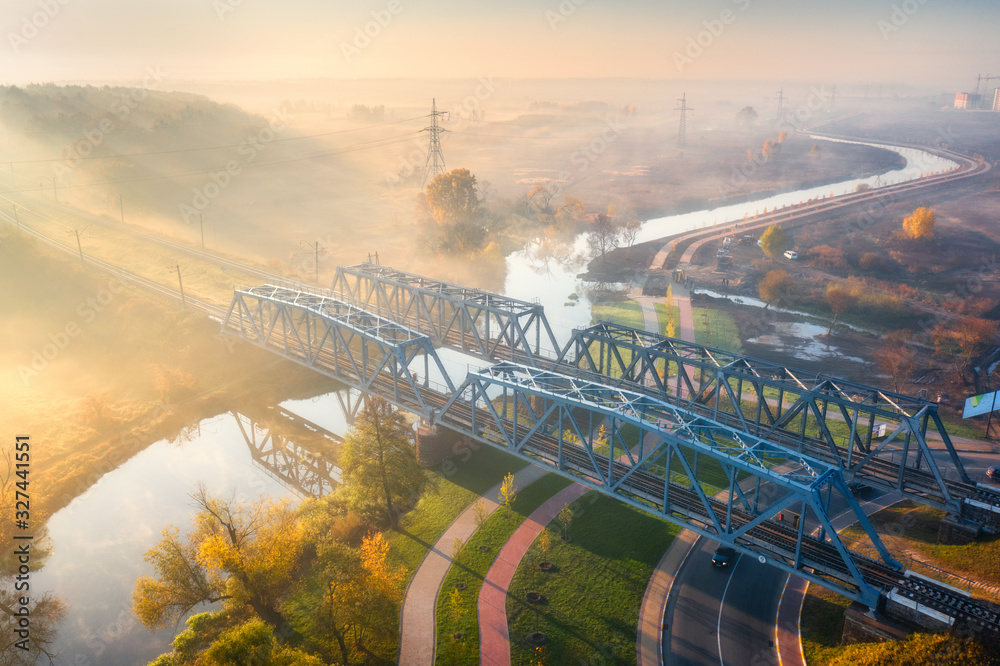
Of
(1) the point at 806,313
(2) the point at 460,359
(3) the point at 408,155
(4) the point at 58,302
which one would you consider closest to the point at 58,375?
(4) the point at 58,302

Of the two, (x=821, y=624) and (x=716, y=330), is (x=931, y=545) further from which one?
(x=716, y=330)

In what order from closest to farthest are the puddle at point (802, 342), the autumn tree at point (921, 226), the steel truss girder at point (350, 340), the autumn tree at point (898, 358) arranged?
the steel truss girder at point (350, 340) → the autumn tree at point (898, 358) → the puddle at point (802, 342) → the autumn tree at point (921, 226)

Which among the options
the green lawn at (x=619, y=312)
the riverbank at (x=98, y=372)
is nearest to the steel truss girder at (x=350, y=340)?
the riverbank at (x=98, y=372)

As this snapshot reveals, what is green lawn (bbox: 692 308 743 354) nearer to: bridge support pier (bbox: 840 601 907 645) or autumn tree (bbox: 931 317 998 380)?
Result: autumn tree (bbox: 931 317 998 380)

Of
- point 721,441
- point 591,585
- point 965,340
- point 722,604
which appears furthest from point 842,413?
point 965,340

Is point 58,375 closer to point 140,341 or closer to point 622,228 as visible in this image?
point 140,341

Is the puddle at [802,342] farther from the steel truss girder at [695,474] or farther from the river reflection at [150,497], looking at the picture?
the river reflection at [150,497]
